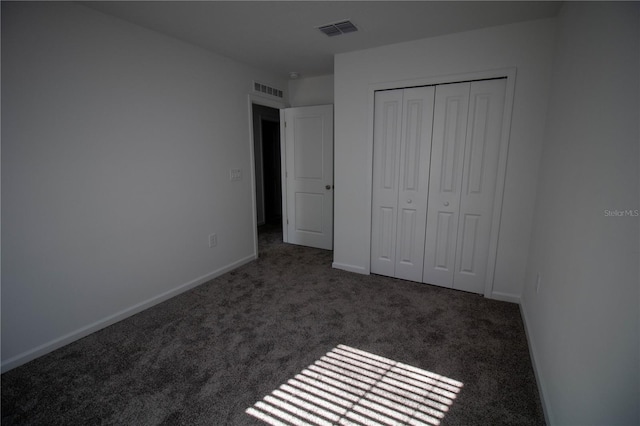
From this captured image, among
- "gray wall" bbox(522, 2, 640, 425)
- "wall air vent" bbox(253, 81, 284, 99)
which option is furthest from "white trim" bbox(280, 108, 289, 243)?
"gray wall" bbox(522, 2, 640, 425)

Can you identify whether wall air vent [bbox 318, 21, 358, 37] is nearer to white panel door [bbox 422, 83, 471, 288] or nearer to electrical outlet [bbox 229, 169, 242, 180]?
white panel door [bbox 422, 83, 471, 288]

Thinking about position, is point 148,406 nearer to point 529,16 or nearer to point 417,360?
point 417,360

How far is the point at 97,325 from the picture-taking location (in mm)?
2260

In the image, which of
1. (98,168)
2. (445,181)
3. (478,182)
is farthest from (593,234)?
(98,168)

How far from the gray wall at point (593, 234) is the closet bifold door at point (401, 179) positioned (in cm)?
109

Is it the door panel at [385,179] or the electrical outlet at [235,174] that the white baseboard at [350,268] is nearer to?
the door panel at [385,179]

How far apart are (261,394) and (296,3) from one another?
257 centimetres

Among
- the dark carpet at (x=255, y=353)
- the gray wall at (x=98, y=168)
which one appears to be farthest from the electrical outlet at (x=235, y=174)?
the dark carpet at (x=255, y=353)

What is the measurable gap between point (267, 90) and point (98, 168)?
227 cm

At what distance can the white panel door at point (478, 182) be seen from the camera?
2.54 m

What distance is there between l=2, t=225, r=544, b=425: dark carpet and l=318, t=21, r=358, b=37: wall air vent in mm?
2419

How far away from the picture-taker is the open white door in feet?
13.0

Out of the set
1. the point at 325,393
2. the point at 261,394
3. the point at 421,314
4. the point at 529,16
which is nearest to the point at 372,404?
the point at 325,393

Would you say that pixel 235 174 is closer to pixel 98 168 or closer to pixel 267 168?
pixel 98 168
